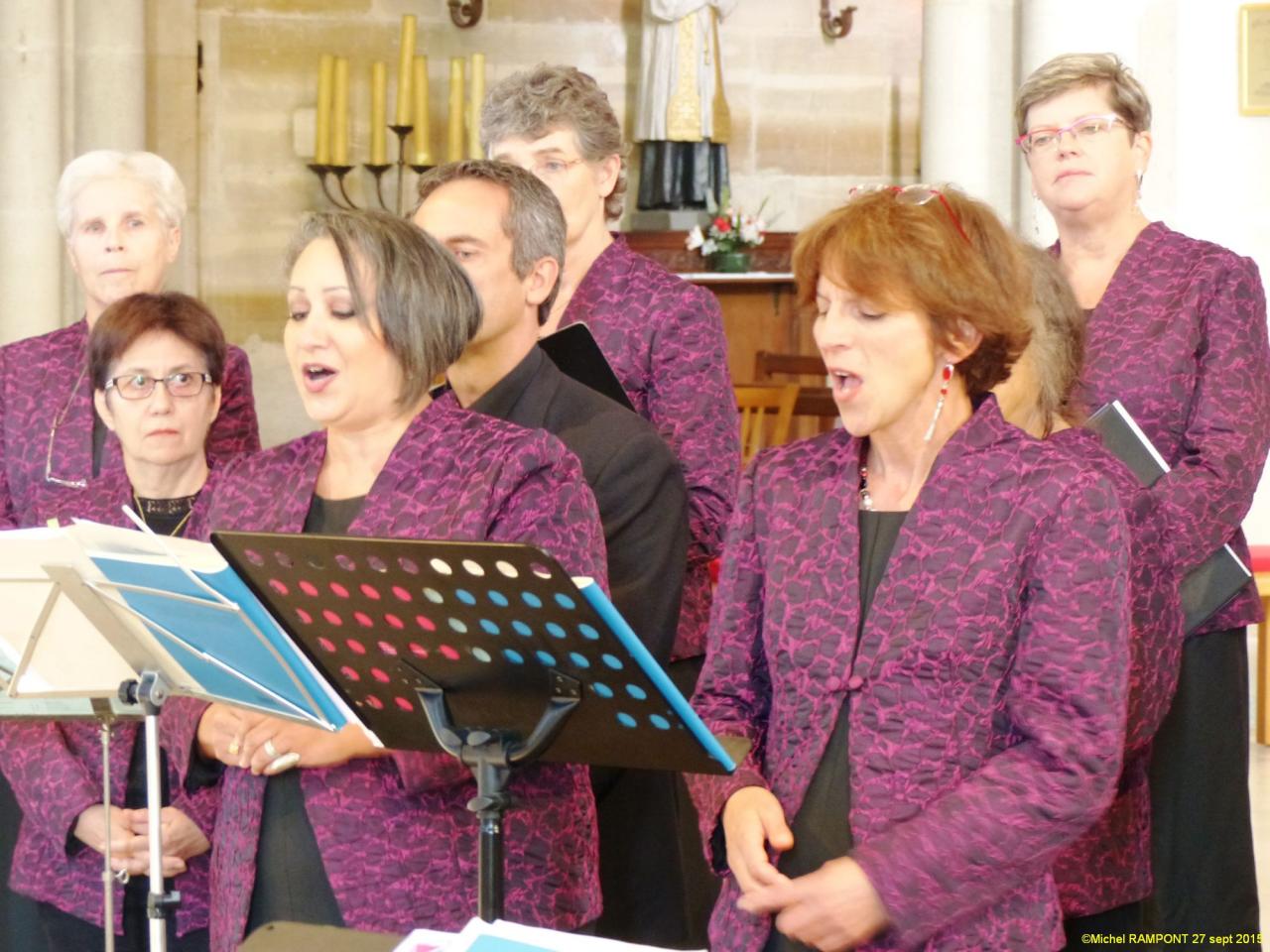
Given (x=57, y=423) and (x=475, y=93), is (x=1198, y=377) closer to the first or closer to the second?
(x=57, y=423)

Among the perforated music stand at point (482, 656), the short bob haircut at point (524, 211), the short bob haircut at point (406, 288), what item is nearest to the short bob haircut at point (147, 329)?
the short bob haircut at point (524, 211)

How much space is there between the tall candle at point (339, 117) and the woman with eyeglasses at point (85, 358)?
418 cm

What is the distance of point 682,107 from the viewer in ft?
25.6

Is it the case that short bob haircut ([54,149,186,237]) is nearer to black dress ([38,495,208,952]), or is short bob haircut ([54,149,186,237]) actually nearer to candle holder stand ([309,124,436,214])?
black dress ([38,495,208,952])

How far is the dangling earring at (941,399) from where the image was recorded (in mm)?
2068

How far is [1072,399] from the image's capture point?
2727mm

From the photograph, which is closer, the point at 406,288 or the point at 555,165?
the point at 406,288

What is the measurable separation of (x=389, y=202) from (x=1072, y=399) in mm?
5709

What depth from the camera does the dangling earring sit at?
6.78 feet

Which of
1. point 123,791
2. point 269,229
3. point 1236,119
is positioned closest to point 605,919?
point 123,791

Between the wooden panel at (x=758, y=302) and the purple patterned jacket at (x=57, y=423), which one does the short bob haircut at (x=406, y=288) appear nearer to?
the purple patterned jacket at (x=57, y=423)

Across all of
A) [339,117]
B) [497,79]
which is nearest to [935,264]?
[339,117]

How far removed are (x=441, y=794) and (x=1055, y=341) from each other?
1106 millimetres

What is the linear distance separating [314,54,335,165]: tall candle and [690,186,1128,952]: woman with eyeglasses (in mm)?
5830
